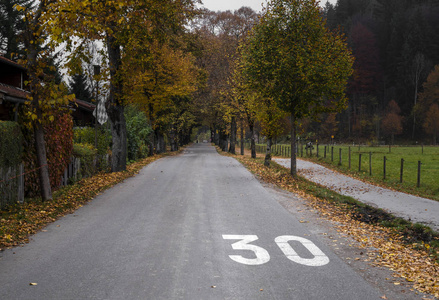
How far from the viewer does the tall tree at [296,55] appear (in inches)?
731

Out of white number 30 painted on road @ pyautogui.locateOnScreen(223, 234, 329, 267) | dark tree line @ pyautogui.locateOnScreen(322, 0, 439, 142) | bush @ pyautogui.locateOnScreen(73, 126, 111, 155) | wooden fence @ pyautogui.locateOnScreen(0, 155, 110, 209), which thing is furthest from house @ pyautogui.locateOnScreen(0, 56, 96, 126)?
dark tree line @ pyautogui.locateOnScreen(322, 0, 439, 142)

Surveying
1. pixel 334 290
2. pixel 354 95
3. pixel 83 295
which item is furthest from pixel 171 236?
pixel 354 95

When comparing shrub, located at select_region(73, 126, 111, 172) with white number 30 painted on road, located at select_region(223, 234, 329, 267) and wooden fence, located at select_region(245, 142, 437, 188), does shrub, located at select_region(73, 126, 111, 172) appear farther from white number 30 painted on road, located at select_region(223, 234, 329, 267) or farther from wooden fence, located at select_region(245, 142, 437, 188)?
white number 30 painted on road, located at select_region(223, 234, 329, 267)

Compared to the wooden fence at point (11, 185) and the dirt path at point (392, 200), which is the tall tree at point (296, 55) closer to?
the dirt path at point (392, 200)

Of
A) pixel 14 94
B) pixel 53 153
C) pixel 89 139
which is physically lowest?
pixel 53 153

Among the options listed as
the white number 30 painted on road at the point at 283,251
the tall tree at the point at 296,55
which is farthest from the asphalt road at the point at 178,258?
the tall tree at the point at 296,55

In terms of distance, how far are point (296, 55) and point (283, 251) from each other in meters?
13.3

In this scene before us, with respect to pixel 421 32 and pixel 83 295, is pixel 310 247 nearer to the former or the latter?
pixel 83 295

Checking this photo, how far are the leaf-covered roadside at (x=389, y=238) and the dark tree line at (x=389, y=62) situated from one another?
7135cm

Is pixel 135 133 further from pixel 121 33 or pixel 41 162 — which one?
pixel 41 162

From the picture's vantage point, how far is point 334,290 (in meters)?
5.23

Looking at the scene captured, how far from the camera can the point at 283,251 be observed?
704 centimetres

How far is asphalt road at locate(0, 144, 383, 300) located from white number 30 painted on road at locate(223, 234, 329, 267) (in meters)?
0.02

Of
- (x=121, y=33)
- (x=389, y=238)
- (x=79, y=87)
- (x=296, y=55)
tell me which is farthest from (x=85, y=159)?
(x=79, y=87)
